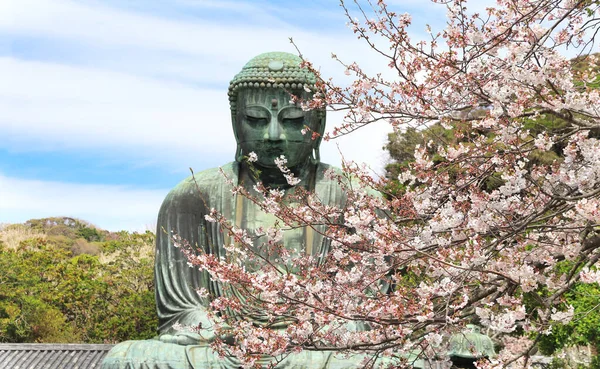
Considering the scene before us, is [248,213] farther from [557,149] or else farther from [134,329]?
[557,149]

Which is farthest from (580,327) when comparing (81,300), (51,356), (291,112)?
(81,300)

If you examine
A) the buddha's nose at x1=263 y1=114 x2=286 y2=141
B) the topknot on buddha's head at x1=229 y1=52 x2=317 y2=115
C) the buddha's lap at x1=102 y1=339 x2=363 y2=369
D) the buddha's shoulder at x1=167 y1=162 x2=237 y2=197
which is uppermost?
the topknot on buddha's head at x1=229 y1=52 x2=317 y2=115

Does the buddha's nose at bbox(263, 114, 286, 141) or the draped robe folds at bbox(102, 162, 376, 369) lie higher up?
the buddha's nose at bbox(263, 114, 286, 141)

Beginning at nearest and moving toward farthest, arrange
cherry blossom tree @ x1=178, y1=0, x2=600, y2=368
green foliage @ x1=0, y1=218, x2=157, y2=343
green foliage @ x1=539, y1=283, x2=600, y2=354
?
cherry blossom tree @ x1=178, y1=0, x2=600, y2=368 → green foliage @ x1=539, y1=283, x2=600, y2=354 → green foliage @ x1=0, y1=218, x2=157, y2=343

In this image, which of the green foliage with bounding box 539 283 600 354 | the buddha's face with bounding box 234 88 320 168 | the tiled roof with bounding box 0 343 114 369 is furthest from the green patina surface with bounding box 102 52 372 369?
the tiled roof with bounding box 0 343 114 369

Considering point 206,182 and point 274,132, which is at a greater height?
point 274,132

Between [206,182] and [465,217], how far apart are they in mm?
2973

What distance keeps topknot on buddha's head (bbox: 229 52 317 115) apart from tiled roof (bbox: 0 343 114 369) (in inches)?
324

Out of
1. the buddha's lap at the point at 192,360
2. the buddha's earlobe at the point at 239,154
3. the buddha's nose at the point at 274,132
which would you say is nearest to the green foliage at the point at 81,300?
the buddha's earlobe at the point at 239,154

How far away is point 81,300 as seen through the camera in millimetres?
17062

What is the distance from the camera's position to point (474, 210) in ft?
15.8

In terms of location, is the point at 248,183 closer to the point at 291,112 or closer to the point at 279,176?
the point at 279,176

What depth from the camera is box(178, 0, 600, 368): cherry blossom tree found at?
4.55 m

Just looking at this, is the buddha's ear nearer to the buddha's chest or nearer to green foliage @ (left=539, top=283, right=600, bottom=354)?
the buddha's chest
